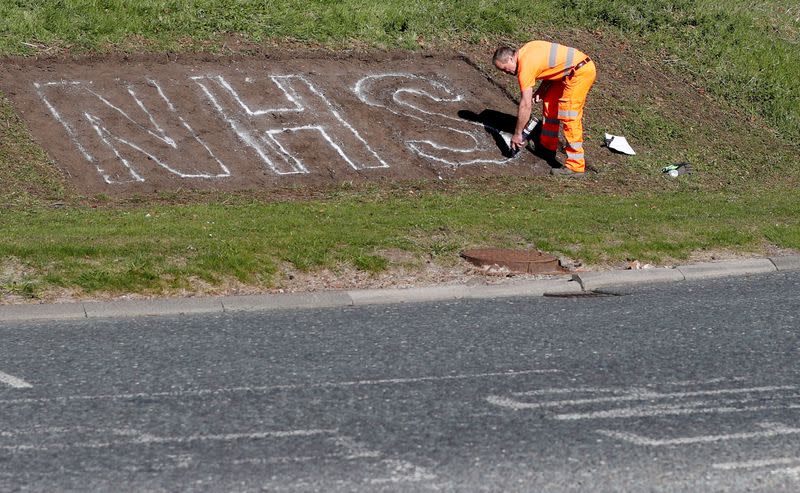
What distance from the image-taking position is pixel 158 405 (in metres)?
6.19

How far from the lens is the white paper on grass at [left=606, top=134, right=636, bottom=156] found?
1528 centimetres

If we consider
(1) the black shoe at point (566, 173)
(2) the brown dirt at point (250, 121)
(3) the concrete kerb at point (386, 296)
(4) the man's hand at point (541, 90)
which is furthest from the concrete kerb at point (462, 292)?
(4) the man's hand at point (541, 90)

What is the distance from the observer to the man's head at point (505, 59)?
13.5m

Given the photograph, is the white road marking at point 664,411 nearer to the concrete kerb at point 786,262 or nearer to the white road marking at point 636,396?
the white road marking at point 636,396

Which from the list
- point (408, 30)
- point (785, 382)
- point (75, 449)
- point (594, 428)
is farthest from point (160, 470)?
point (408, 30)

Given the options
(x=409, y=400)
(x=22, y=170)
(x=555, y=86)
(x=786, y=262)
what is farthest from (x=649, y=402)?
(x=555, y=86)

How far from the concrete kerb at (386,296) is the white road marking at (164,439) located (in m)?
2.56

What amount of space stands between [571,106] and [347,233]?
473 centimetres

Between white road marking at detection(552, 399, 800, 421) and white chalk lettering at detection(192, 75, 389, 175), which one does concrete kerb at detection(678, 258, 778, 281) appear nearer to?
white road marking at detection(552, 399, 800, 421)

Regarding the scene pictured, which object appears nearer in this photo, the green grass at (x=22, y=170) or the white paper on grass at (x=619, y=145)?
the green grass at (x=22, y=170)

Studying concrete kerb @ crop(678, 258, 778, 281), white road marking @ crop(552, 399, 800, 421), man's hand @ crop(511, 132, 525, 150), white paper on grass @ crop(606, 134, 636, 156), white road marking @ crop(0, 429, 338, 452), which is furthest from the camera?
white paper on grass @ crop(606, 134, 636, 156)

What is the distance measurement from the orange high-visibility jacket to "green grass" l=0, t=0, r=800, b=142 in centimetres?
356

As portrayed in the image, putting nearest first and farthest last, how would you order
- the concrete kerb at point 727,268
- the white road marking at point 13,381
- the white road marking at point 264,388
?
the white road marking at point 264,388 < the white road marking at point 13,381 < the concrete kerb at point 727,268

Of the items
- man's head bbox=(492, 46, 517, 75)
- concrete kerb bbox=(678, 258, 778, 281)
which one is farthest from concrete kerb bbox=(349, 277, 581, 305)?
man's head bbox=(492, 46, 517, 75)
